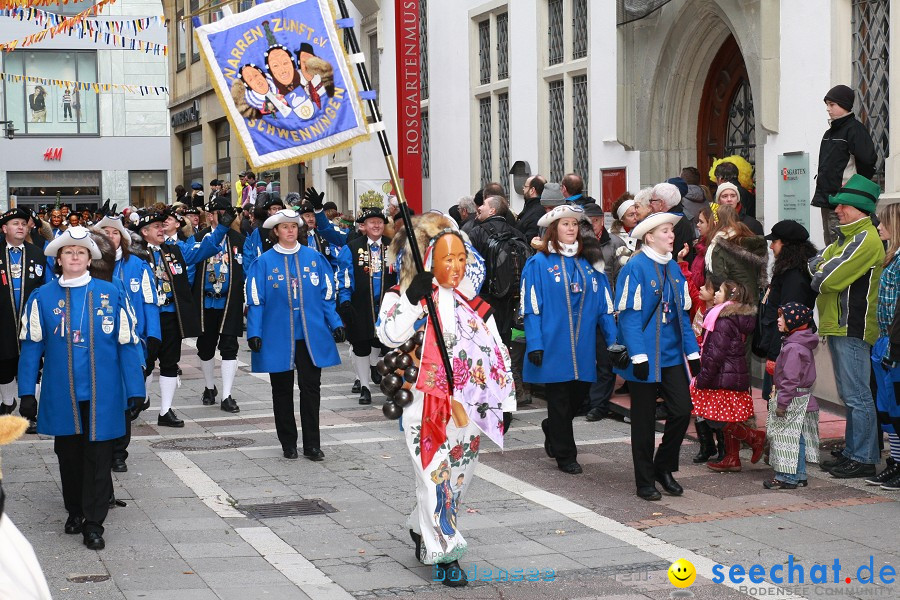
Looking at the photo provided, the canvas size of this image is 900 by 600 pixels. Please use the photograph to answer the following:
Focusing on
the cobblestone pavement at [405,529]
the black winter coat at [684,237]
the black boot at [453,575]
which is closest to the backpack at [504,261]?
the black winter coat at [684,237]

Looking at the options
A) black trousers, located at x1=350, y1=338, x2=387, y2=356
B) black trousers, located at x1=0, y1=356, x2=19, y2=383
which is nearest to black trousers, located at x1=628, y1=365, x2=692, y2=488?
black trousers, located at x1=350, y1=338, x2=387, y2=356

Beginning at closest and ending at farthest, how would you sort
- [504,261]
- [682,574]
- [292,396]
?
[682,574] < [292,396] < [504,261]

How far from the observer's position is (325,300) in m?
10.4

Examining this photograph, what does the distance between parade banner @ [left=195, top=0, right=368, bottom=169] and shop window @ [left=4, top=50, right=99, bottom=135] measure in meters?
42.8

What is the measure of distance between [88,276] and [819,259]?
16.2 feet

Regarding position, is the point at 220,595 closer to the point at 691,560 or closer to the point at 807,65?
the point at 691,560

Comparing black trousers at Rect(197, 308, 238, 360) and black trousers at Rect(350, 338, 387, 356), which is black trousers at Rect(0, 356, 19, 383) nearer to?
black trousers at Rect(197, 308, 238, 360)

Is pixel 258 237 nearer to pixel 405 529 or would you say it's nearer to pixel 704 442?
pixel 704 442

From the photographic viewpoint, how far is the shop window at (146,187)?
50000 millimetres

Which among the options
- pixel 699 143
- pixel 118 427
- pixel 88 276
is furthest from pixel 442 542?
pixel 699 143

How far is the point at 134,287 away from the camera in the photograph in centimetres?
1039

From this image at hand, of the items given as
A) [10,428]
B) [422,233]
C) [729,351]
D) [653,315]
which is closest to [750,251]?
[729,351]

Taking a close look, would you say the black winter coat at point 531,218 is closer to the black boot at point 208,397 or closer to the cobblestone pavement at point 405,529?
the cobblestone pavement at point 405,529

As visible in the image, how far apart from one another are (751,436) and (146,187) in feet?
143
